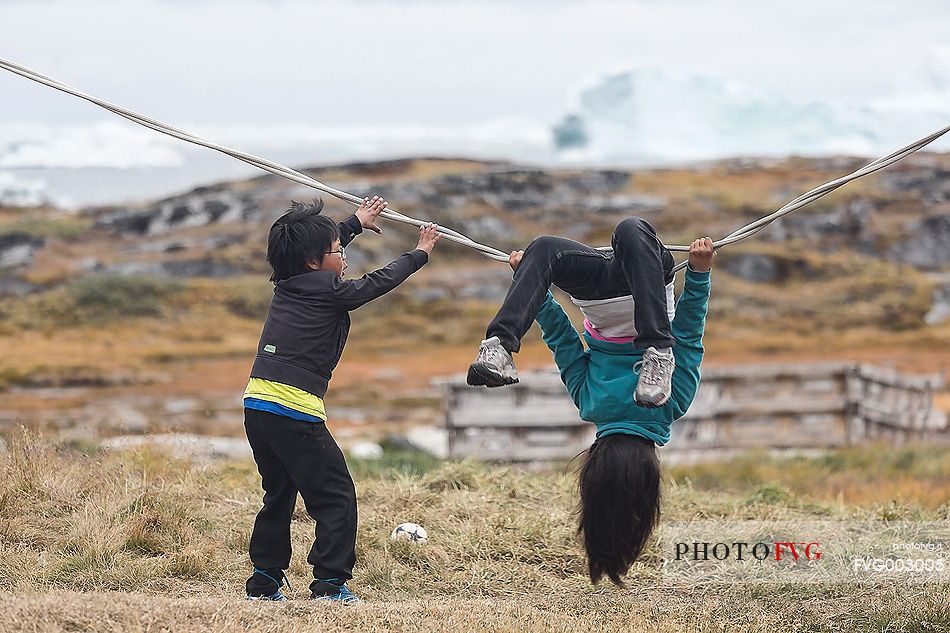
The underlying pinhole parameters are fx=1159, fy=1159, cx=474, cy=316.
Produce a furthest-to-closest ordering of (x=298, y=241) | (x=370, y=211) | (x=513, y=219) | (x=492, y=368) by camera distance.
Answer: (x=513, y=219)
(x=370, y=211)
(x=298, y=241)
(x=492, y=368)

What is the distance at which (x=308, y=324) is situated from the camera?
5.16m

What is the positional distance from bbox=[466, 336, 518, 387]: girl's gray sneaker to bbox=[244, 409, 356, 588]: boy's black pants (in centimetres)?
83

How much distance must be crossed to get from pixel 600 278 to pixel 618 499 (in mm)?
1020

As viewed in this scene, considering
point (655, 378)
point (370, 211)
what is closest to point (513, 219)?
point (370, 211)

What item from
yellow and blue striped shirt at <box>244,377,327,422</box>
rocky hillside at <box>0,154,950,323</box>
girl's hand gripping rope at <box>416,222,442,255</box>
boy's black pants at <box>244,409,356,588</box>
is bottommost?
boy's black pants at <box>244,409,356,588</box>

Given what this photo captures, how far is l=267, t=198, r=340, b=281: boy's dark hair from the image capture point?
5250 millimetres

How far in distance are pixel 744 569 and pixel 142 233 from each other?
46274 mm

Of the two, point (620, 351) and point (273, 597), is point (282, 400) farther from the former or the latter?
point (620, 351)

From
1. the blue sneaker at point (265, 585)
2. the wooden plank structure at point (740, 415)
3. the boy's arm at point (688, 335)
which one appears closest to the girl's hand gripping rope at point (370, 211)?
the boy's arm at point (688, 335)

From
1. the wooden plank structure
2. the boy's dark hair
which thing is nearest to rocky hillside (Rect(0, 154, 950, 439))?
the wooden plank structure

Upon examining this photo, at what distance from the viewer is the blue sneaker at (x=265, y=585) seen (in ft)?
17.9

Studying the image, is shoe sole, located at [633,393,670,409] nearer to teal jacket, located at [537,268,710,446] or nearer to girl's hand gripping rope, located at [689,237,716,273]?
teal jacket, located at [537,268,710,446]

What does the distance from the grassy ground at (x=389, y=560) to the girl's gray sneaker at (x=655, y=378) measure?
1033 millimetres

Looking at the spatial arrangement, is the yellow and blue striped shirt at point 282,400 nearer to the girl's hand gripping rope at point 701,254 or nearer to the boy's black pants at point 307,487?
the boy's black pants at point 307,487
